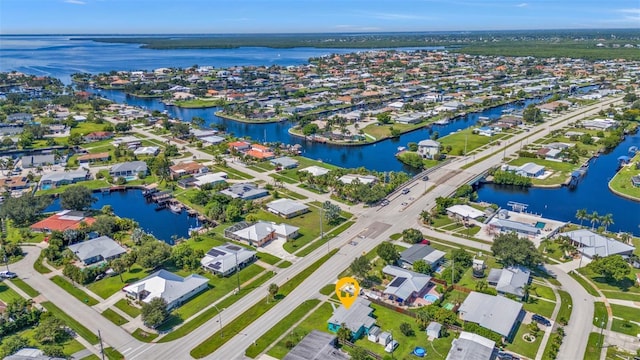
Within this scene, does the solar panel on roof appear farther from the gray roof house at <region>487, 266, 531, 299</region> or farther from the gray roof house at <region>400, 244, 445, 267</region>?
the gray roof house at <region>487, 266, 531, 299</region>

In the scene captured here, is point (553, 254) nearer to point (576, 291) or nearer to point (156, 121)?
point (576, 291)

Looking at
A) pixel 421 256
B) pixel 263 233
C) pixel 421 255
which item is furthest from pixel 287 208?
pixel 421 256

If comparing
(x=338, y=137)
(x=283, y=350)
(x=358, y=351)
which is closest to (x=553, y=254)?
(x=358, y=351)

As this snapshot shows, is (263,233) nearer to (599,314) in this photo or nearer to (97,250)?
(97,250)

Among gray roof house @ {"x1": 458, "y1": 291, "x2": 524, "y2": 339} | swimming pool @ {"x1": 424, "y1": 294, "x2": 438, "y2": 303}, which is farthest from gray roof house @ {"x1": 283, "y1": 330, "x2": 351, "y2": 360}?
gray roof house @ {"x1": 458, "y1": 291, "x2": 524, "y2": 339}

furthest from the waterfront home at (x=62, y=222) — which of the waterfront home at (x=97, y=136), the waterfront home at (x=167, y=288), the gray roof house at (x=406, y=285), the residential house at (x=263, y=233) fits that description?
the waterfront home at (x=97, y=136)

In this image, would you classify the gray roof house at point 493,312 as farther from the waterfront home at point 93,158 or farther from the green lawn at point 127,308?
the waterfront home at point 93,158
